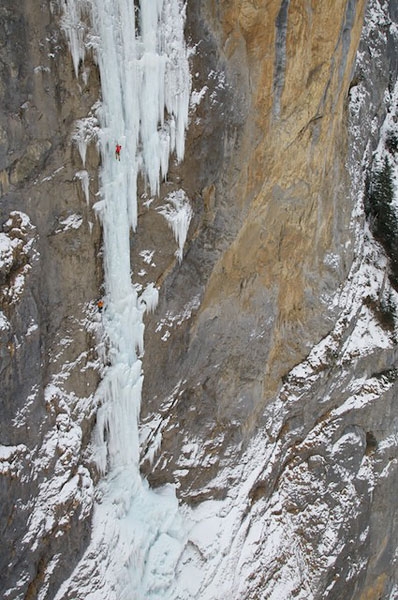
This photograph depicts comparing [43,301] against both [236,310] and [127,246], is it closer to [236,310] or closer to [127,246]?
[127,246]

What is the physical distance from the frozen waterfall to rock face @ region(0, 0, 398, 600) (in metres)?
0.23

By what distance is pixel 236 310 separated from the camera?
984 centimetres

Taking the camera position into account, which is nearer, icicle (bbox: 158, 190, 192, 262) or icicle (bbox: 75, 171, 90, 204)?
icicle (bbox: 75, 171, 90, 204)

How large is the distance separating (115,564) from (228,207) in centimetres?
590

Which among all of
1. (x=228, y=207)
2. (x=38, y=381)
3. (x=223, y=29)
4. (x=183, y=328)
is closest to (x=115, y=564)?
(x=38, y=381)

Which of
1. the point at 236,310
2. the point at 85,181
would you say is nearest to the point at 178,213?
the point at 85,181

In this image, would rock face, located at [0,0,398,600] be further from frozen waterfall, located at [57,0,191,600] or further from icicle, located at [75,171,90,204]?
frozen waterfall, located at [57,0,191,600]

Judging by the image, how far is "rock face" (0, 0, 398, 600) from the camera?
7.27 m

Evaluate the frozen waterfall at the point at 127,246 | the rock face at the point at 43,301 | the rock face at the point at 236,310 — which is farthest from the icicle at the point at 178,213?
the rock face at the point at 43,301

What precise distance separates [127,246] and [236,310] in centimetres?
258

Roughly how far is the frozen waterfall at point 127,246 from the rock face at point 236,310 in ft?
0.75

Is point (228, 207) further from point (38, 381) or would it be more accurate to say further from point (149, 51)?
point (38, 381)

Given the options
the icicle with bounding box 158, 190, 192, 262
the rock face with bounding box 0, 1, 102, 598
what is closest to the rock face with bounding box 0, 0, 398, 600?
the rock face with bounding box 0, 1, 102, 598

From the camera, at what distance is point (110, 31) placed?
7203 mm
